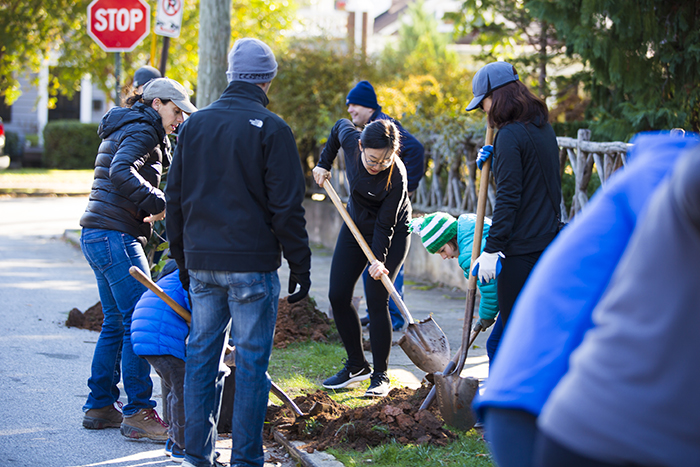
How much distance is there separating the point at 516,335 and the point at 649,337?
0.93 feet

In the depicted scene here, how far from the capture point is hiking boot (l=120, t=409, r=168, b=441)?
3838 mm

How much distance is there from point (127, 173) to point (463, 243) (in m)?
1.87

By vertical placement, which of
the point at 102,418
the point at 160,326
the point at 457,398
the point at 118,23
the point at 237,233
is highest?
the point at 118,23

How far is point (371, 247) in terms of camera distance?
4672mm

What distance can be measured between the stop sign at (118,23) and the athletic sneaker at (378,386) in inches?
201

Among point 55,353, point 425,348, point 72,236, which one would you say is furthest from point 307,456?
point 72,236

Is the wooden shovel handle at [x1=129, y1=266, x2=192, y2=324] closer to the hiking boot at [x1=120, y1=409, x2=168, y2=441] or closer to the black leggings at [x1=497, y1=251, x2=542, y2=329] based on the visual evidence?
the hiking boot at [x1=120, y1=409, x2=168, y2=441]

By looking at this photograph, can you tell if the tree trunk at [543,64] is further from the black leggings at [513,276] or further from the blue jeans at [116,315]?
the blue jeans at [116,315]

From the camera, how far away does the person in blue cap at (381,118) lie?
552 cm

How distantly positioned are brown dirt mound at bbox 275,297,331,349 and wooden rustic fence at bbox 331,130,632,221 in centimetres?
234

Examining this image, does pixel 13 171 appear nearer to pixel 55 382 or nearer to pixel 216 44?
pixel 216 44

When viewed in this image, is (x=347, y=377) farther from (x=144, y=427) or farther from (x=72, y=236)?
(x=72, y=236)

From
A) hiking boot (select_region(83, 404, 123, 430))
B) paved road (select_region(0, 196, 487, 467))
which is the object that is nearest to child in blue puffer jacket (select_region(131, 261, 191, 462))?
paved road (select_region(0, 196, 487, 467))

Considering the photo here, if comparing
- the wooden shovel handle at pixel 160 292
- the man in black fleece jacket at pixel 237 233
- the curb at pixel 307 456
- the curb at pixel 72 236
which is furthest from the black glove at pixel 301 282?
the curb at pixel 72 236
